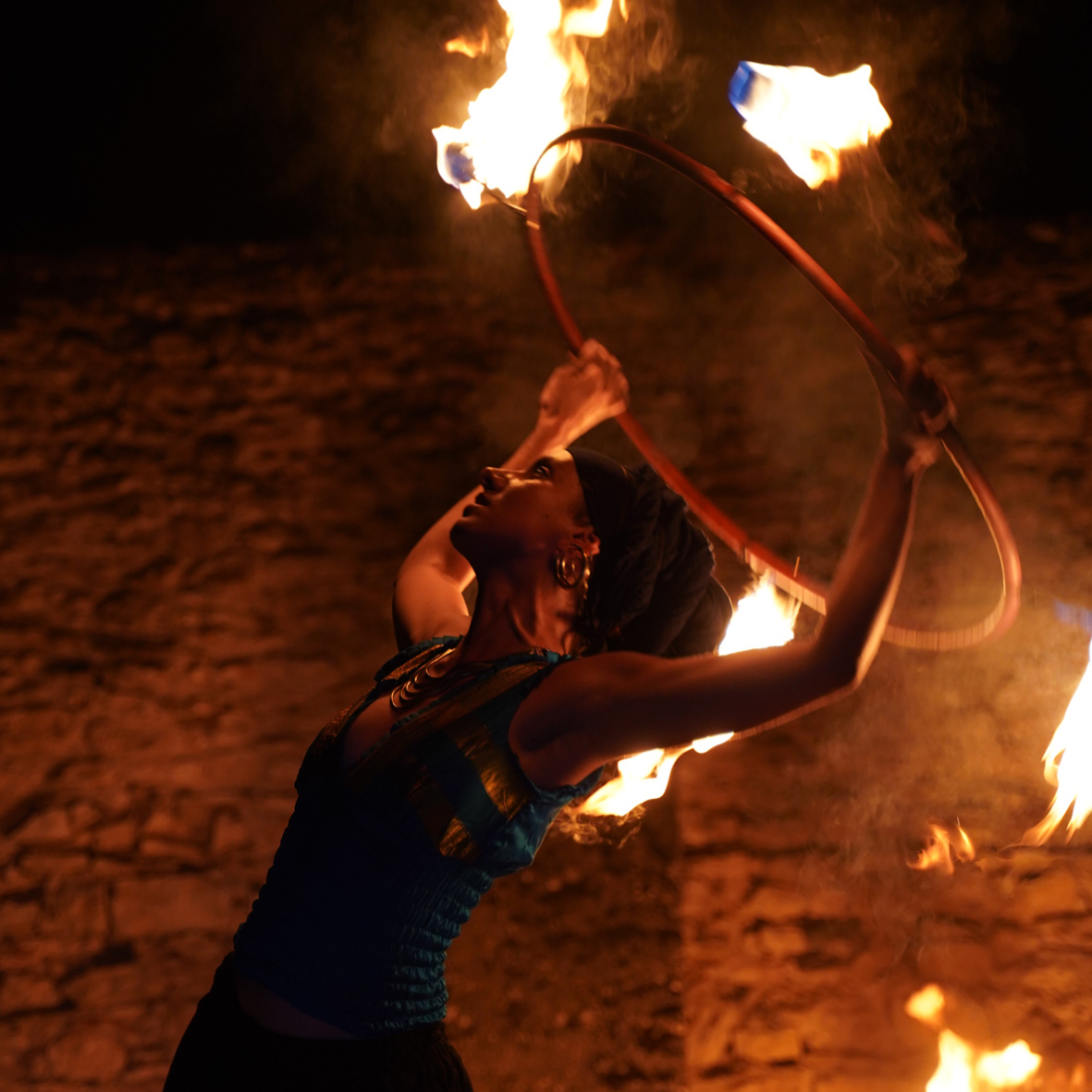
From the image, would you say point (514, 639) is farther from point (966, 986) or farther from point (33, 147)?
point (33, 147)

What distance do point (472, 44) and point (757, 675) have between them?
3556mm

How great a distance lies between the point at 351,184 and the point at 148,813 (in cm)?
282

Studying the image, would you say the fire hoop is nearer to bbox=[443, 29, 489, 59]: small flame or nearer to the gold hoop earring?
the gold hoop earring

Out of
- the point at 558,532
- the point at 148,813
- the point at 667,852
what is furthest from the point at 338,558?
the point at 558,532

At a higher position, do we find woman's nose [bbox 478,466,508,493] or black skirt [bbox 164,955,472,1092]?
woman's nose [bbox 478,466,508,493]

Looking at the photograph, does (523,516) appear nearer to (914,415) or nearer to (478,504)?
(478,504)

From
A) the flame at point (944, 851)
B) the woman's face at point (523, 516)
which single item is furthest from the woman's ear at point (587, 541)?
the flame at point (944, 851)

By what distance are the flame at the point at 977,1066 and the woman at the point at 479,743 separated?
2230 millimetres

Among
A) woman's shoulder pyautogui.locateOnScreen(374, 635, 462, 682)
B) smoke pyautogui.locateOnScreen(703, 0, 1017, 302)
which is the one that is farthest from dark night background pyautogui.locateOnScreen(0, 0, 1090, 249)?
woman's shoulder pyautogui.locateOnScreen(374, 635, 462, 682)

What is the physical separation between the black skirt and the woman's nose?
978 millimetres

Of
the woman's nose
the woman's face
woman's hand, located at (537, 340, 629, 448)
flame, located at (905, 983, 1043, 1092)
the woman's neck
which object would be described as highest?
woman's hand, located at (537, 340, 629, 448)

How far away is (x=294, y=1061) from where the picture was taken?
4.76ft

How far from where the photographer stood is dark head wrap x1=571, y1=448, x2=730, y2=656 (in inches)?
69.2

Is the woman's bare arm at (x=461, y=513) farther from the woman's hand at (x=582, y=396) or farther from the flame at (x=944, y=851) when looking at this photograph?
the flame at (x=944, y=851)
